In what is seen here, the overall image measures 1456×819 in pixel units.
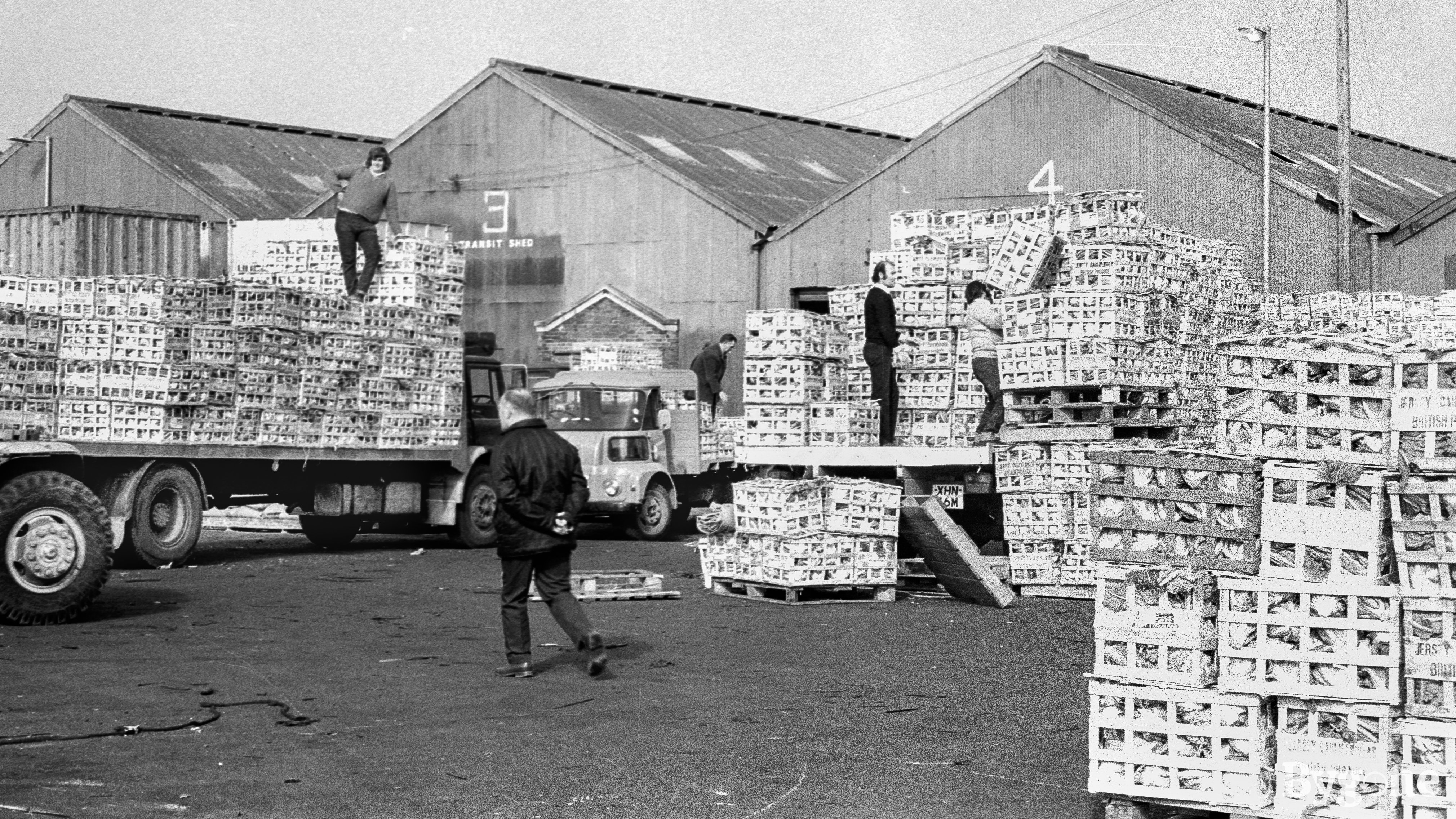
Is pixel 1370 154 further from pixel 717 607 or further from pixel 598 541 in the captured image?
pixel 717 607

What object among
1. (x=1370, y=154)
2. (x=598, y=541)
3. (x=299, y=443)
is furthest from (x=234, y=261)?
(x=1370, y=154)

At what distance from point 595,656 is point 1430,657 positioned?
19.6 feet

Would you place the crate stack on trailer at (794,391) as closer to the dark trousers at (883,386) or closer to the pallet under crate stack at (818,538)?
the dark trousers at (883,386)

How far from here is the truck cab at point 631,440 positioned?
24141mm

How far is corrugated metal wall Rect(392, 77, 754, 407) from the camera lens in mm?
38531

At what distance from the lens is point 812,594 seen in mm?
17109

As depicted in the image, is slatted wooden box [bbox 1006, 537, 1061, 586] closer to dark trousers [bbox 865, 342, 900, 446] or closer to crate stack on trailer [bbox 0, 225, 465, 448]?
dark trousers [bbox 865, 342, 900, 446]

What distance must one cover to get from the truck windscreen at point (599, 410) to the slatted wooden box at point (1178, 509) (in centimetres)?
1672

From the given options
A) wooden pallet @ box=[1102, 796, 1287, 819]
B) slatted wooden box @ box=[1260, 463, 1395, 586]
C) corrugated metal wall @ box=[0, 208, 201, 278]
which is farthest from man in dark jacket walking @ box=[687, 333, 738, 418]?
slatted wooden box @ box=[1260, 463, 1395, 586]

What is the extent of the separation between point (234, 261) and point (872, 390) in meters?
9.01

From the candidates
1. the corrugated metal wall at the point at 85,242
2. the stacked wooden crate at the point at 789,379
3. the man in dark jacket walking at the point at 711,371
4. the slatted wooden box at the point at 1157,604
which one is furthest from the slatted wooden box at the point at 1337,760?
the corrugated metal wall at the point at 85,242

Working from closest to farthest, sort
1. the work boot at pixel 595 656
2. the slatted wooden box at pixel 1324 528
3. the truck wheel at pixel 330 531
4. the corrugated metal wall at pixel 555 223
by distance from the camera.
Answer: the slatted wooden box at pixel 1324 528
the work boot at pixel 595 656
the truck wheel at pixel 330 531
the corrugated metal wall at pixel 555 223

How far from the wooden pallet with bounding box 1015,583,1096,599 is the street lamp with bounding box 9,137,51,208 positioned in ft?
120

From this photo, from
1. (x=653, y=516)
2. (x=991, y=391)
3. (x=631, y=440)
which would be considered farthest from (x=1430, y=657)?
(x=653, y=516)
